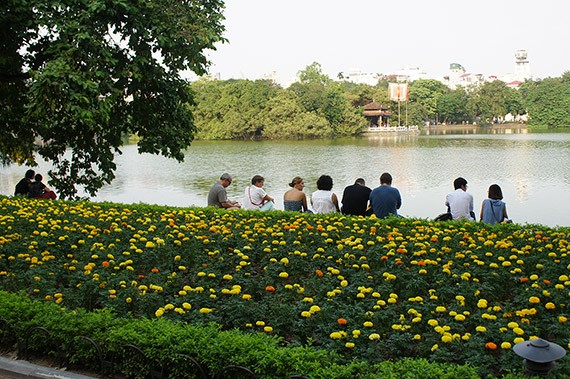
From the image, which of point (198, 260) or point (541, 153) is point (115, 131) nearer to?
point (198, 260)

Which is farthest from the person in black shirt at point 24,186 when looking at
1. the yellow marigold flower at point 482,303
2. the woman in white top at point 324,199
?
the yellow marigold flower at point 482,303

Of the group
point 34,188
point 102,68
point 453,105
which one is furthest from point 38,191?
point 453,105

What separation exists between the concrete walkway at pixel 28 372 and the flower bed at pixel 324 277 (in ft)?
2.22

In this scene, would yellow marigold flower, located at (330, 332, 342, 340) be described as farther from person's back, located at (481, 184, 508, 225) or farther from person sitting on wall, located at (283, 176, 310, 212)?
person sitting on wall, located at (283, 176, 310, 212)

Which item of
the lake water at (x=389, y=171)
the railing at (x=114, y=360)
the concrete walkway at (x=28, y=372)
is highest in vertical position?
the railing at (x=114, y=360)

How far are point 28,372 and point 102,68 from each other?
6022 mm

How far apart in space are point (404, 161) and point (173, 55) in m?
23.2

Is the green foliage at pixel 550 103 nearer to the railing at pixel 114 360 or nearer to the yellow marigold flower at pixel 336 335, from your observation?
the yellow marigold flower at pixel 336 335

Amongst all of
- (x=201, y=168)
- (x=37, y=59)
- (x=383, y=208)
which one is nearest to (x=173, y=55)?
(x=37, y=59)

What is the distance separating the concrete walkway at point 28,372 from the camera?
13.8 feet

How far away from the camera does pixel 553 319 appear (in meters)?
4.37

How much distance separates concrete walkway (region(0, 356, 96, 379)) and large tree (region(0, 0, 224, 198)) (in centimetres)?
481

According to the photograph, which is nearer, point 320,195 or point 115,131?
point 320,195

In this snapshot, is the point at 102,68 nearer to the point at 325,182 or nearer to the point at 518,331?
the point at 325,182
